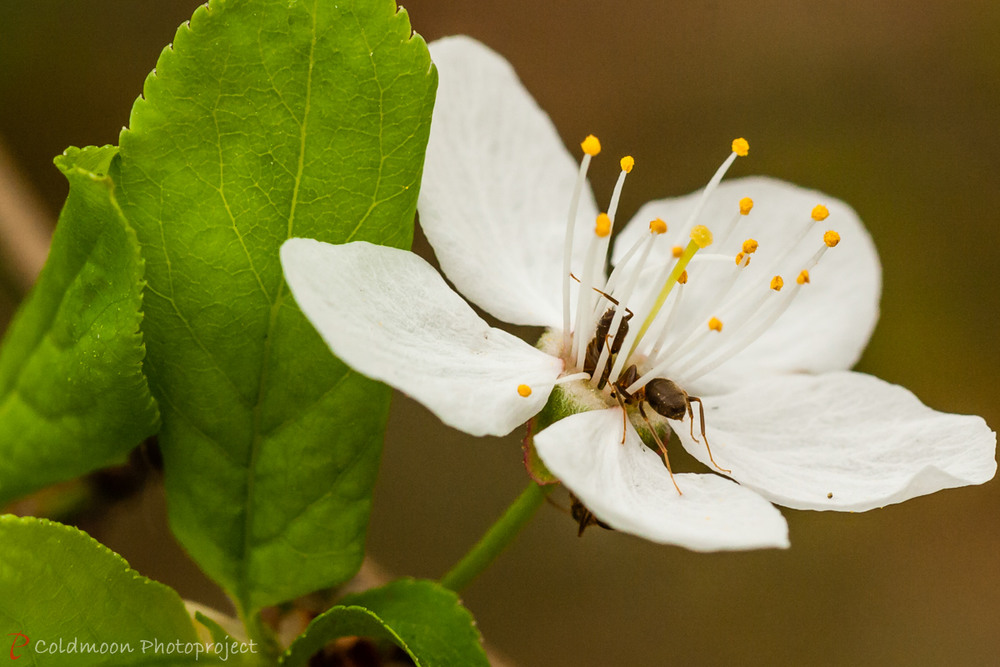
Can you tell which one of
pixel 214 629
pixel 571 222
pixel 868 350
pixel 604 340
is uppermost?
pixel 571 222

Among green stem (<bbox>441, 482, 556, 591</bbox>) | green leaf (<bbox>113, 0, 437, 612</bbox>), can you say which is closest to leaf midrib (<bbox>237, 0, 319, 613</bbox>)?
green leaf (<bbox>113, 0, 437, 612</bbox>)

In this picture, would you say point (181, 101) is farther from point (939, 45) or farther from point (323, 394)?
point (939, 45)

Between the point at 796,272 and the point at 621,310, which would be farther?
the point at 796,272

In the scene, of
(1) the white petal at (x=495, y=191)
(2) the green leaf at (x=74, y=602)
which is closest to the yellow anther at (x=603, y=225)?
(1) the white petal at (x=495, y=191)

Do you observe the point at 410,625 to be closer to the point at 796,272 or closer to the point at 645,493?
the point at 645,493

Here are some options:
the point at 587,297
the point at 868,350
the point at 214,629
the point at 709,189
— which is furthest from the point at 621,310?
the point at 868,350

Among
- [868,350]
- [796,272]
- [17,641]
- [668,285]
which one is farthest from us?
A: [868,350]
